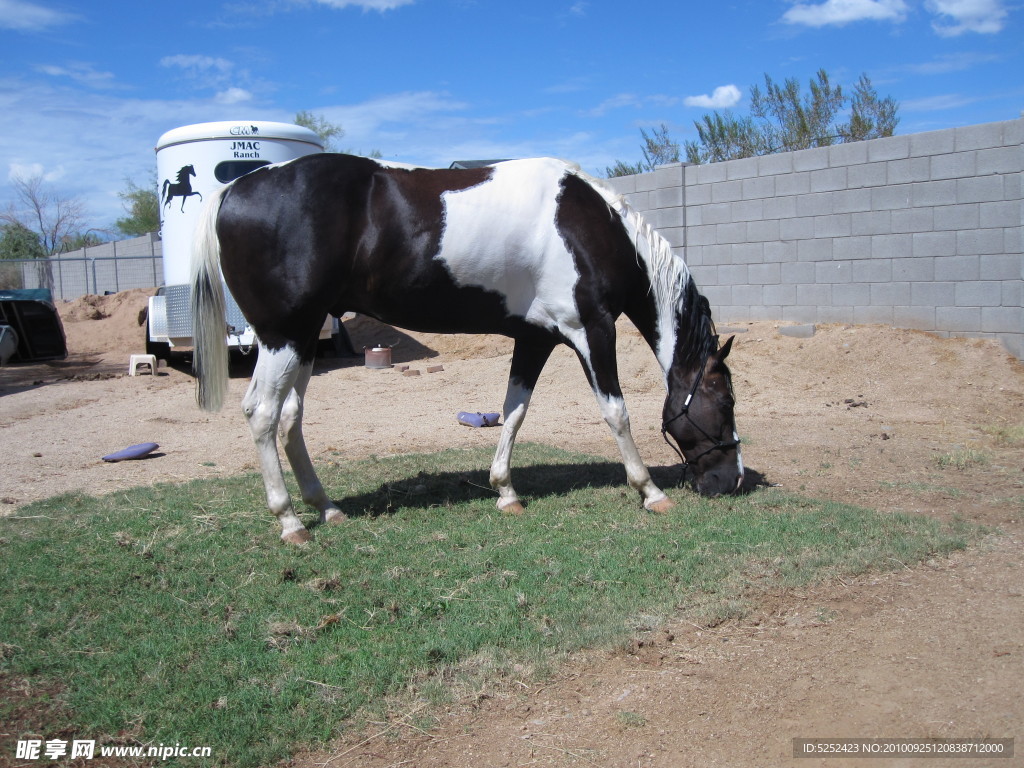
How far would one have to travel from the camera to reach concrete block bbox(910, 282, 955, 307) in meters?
9.91

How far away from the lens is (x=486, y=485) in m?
5.98

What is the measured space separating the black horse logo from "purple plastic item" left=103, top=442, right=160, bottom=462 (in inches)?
232

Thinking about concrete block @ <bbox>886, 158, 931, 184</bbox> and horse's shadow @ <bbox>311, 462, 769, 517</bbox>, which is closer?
horse's shadow @ <bbox>311, 462, 769, 517</bbox>

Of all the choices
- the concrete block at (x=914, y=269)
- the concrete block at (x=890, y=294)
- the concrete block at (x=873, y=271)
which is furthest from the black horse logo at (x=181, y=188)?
the concrete block at (x=914, y=269)

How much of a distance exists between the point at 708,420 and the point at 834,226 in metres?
6.78

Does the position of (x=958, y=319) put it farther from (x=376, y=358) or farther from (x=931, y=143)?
(x=376, y=358)

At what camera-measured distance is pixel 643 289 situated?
5332 millimetres

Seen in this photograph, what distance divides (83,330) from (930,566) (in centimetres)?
2037

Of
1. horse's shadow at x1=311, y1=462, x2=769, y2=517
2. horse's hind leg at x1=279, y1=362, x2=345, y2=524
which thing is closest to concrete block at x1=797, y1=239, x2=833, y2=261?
horse's shadow at x1=311, y1=462, x2=769, y2=517

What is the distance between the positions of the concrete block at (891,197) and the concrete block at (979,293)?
1243 mm

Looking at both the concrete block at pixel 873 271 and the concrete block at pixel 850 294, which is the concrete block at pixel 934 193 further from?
the concrete block at pixel 850 294

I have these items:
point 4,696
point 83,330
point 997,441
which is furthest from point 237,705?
point 83,330

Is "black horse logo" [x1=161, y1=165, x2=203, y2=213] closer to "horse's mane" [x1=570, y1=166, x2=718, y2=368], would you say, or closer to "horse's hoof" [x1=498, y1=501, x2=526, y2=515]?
"horse's mane" [x1=570, y1=166, x2=718, y2=368]

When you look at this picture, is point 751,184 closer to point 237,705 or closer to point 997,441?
point 997,441
